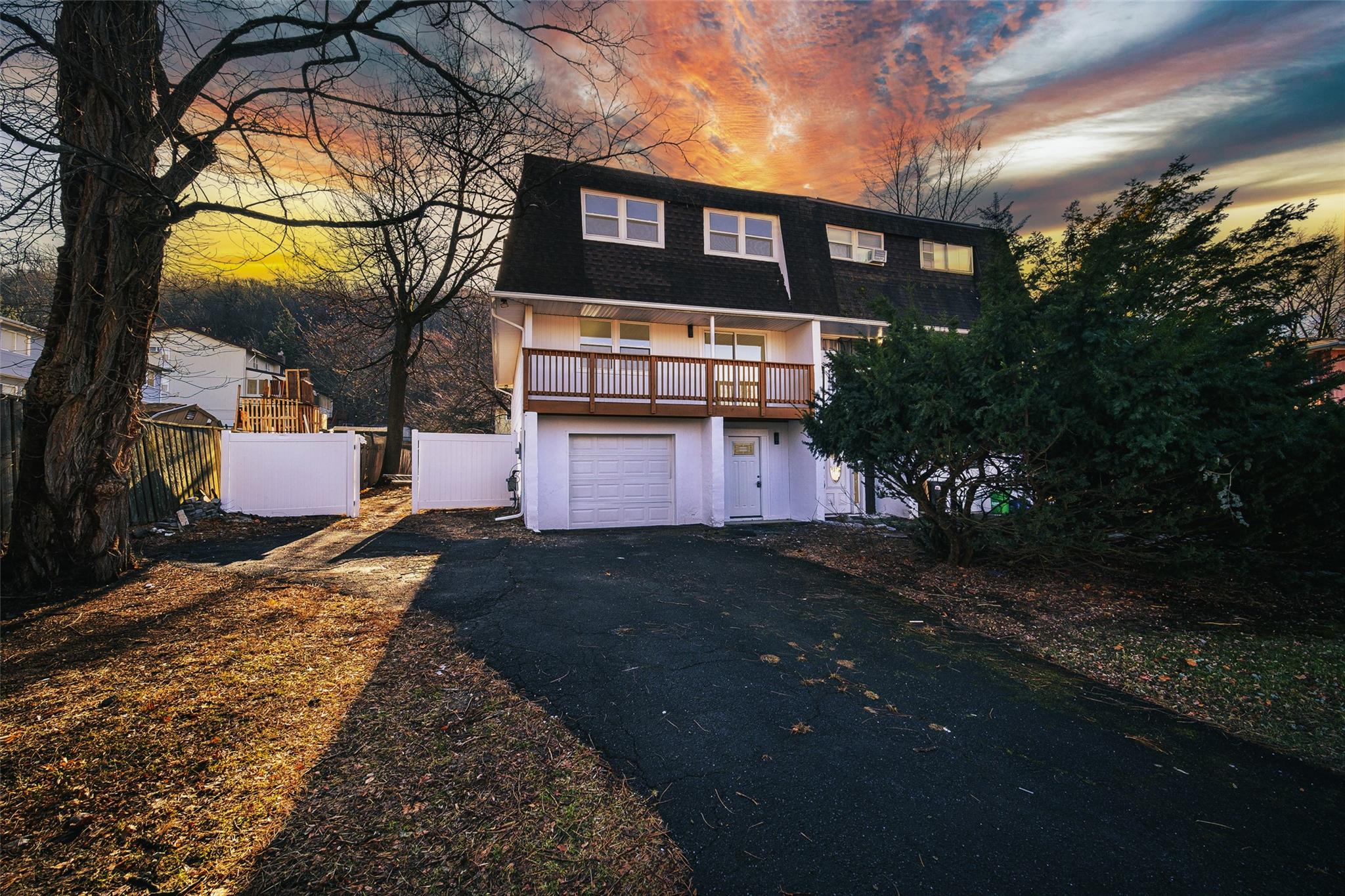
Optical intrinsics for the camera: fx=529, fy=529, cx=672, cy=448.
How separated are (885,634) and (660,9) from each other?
7.41 m

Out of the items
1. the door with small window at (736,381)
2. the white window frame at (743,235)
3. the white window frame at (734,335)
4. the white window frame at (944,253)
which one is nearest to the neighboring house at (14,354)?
the white window frame at (734,335)

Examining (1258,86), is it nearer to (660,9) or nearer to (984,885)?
(660,9)

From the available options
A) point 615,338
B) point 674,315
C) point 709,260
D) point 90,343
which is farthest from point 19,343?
point 709,260

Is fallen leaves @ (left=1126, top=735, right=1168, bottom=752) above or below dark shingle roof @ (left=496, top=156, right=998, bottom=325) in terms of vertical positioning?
below

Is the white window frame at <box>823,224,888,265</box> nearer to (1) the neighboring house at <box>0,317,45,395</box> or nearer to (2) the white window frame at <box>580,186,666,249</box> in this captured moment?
(2) the white window frame at <box>580,186,666,249</box>

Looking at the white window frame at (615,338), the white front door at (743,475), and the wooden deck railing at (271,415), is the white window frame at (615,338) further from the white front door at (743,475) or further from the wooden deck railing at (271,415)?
the wooden deck railing at (271,415)

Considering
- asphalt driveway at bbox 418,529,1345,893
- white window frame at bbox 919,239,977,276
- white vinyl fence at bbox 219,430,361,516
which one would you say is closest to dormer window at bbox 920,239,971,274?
white window frame at bbox 919,239,977,276

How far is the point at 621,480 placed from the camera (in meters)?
13.0

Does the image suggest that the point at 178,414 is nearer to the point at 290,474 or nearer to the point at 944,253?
the point at 290,474

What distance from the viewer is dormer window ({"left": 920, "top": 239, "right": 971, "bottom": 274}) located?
16.7 m

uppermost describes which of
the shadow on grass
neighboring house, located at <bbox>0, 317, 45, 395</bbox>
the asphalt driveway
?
neighboring house, located at <bbox>0, 317, 45, 395</bbox>

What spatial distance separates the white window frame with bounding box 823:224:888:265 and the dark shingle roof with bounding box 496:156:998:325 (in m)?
0.12

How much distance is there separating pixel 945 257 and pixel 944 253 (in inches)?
5.2

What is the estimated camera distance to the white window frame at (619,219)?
524 inches
